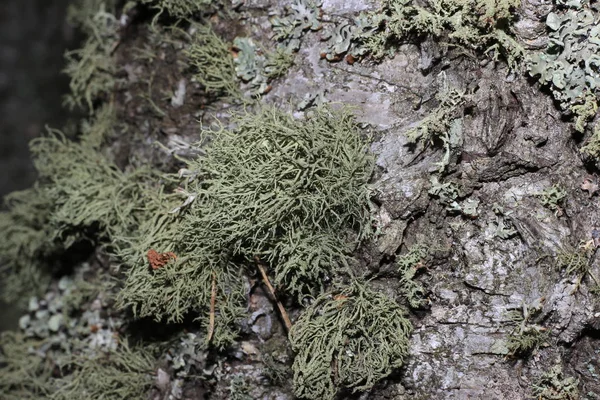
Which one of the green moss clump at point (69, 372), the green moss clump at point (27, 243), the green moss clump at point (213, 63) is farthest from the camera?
the green moss clump at point (27, 243)

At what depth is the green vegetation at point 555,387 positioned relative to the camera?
1418mm

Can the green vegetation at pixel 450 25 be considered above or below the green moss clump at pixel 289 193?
above

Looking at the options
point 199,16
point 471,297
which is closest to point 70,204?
point 199,16

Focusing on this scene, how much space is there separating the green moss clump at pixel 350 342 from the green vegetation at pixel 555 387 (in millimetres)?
315

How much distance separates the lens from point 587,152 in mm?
1436

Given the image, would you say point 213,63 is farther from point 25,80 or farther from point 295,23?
point 25,80

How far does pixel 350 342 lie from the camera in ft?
4.84

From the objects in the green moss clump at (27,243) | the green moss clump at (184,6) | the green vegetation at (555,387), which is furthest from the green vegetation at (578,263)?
the green moss clump at (27,243)

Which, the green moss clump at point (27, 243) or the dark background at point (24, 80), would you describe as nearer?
the green moss clump at point (27, 243)

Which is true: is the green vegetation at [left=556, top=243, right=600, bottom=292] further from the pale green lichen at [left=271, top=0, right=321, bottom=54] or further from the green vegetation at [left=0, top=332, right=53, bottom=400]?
the green vegetation at [left=0, top=332, right=53, bottom=400]

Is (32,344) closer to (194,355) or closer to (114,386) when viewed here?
(114,386)

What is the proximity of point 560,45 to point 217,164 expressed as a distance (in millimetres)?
850

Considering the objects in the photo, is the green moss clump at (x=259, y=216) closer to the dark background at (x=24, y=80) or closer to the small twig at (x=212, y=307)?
the small twig at (x=212, y=307)

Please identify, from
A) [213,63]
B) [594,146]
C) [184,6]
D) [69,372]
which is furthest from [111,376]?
[594,146]
